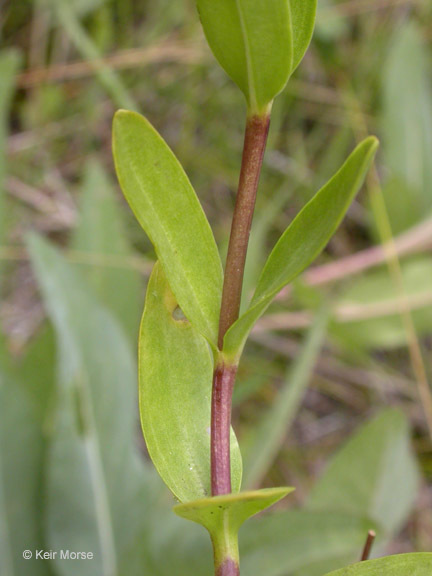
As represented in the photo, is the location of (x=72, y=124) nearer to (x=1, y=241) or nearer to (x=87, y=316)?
(x=1, y=241)

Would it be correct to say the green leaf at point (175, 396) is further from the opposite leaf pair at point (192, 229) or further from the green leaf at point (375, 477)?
the green leaf at point (375, 477)

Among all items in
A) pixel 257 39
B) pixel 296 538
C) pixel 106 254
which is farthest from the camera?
pixel 106 254

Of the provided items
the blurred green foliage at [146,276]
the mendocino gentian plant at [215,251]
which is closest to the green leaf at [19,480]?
the blurred green foliage at [146,276]

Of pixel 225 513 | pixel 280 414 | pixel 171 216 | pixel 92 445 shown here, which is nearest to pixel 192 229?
pixel 171 216

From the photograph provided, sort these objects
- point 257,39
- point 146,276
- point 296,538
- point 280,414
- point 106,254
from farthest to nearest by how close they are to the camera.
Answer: point 146,276 → point 106,254 → point 280,414 → point 296,538 → point 257,39

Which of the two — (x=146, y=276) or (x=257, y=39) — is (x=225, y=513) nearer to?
(x=257, y=39)

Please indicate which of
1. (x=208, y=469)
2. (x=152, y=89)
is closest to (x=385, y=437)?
(x=208, y=469)
